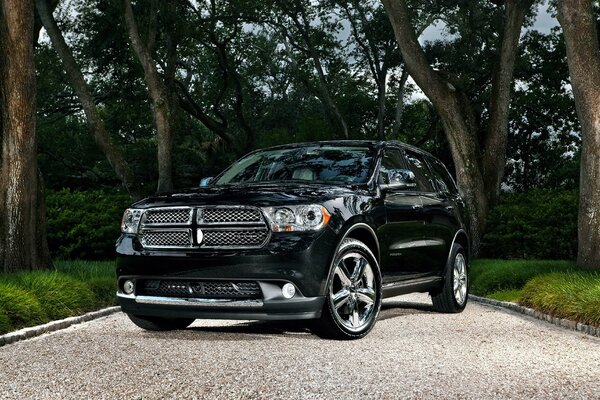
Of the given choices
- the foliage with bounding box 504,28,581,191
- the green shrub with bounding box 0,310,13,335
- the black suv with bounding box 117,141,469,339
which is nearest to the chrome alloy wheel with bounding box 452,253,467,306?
the black suv with bounding box 117,141,469,339

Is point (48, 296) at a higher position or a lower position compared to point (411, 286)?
lower

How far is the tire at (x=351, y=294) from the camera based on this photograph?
8.05 meters

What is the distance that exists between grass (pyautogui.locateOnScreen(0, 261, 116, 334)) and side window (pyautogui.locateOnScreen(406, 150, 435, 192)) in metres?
4.45

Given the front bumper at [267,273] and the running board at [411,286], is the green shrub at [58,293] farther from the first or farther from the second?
the running board at [411,286]

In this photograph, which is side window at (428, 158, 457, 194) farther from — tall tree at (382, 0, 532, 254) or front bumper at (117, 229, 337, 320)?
tall tree at (382, 0, 532, 254)

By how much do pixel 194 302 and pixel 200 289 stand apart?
130 mm

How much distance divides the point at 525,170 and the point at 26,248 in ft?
88.6

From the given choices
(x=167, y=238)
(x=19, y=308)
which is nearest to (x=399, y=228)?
(x=167, y=238)

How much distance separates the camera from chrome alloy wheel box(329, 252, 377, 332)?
816 cm

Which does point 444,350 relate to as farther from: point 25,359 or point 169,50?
point 169,50

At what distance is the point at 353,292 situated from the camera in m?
8.34

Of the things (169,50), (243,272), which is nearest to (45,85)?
(169,50)

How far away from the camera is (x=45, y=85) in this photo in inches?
1248

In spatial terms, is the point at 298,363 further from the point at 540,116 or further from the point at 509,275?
Answer: the point at 540,116
